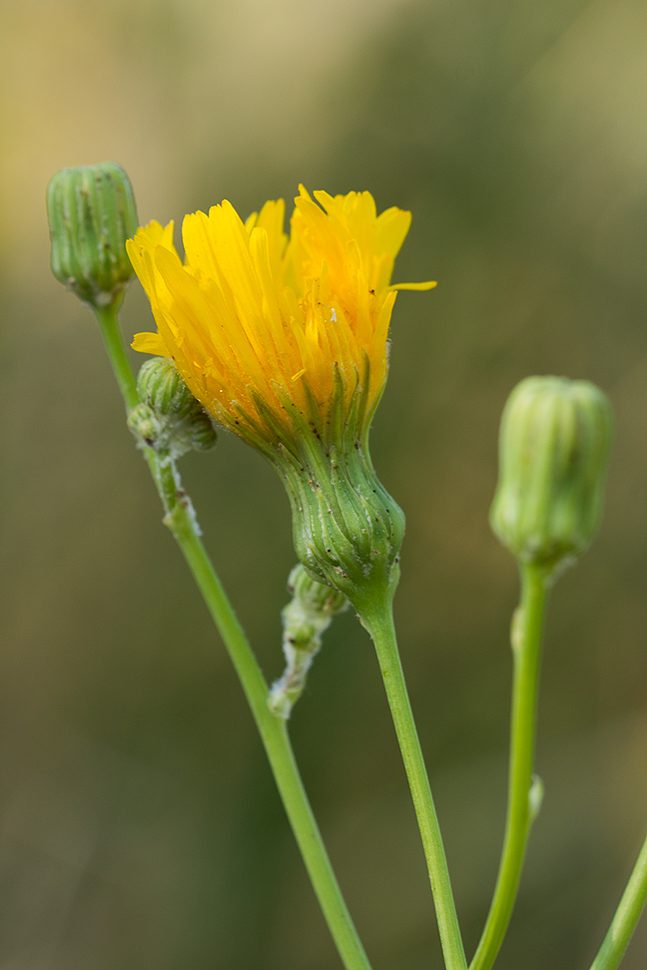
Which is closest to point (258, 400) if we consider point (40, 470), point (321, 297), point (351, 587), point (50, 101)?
point (321, 297)

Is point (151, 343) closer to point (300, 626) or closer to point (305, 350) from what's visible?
point (305, 350)

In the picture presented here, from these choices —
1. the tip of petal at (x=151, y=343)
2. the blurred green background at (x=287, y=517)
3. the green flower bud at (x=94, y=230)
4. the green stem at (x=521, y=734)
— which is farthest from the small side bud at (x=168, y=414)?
the blurred green background at (x=287, y=517)

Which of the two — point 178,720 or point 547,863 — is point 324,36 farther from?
point 547,863

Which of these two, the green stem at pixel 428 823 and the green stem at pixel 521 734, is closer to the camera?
the green stem at pixel 521 734

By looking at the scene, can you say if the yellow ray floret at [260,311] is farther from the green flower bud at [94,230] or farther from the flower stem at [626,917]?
the flower stem at [626,917]

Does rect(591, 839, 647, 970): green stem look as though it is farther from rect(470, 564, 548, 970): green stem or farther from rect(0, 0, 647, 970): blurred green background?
rect(0, 0, 647, 970): blurred green background
